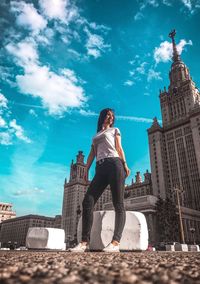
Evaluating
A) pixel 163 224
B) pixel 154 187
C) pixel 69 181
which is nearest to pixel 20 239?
pixel 69 181

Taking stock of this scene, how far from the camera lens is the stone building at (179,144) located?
80.8 m

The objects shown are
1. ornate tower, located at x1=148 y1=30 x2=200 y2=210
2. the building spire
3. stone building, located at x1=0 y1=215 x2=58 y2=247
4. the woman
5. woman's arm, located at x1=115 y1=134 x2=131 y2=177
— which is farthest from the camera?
stone building, located at x1=0 y1=215 x2=58 y2=247

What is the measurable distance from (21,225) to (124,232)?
15643 centimetres

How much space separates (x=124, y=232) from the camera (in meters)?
5.21

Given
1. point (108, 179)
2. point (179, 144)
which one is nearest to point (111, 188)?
point (108, 179)

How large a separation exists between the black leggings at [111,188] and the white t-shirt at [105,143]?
16 cm

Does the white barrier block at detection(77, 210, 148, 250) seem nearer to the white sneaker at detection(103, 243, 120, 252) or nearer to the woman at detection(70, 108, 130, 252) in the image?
the woman at detection(70, 108, 130, 252)

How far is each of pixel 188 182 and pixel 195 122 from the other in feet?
72.9

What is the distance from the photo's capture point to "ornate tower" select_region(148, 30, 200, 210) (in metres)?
82.0

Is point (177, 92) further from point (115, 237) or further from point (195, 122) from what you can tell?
point (115, 237)

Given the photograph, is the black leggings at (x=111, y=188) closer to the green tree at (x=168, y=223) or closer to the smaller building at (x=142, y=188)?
the green tree at (x=168, y=223)

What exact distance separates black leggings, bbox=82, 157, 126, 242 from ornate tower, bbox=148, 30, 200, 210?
80746mm

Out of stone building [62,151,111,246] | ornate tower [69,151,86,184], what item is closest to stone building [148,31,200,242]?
stone building [62,151,111,246]

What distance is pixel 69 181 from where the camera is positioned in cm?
14612
